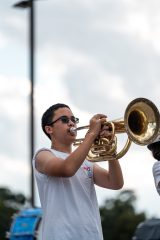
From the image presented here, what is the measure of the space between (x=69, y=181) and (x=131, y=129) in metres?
0.63

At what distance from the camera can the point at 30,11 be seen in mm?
18078

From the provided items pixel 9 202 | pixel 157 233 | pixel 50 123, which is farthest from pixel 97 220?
pixel 9 202

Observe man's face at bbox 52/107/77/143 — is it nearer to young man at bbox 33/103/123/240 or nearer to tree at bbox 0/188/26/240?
young man at bbox 33/103/123/240

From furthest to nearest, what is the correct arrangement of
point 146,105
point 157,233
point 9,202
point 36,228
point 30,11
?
point 9,202
point 30,11
point 36,228
point 157,233
point 146,105

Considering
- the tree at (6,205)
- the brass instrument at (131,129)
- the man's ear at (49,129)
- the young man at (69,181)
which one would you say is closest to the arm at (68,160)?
the young man at (69,181)

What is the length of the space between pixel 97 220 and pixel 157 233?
6.83m

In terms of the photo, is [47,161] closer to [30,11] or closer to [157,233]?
[157,233]

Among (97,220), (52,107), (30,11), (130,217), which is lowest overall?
(130,217)

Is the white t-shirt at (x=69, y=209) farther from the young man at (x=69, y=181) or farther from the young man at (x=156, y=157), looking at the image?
the young man at (x=156, y=157)

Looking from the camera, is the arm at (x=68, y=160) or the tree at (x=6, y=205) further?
Result: the tree at (x=6, y=205)

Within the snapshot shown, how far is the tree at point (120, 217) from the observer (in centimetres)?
5447

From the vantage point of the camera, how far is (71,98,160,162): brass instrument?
6262mm

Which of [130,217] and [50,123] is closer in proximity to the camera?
[50,123]

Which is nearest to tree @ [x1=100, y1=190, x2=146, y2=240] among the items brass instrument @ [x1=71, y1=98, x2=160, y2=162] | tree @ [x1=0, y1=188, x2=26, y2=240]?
tree @ [x1=0, y1=188, x2=26, y2=240]
